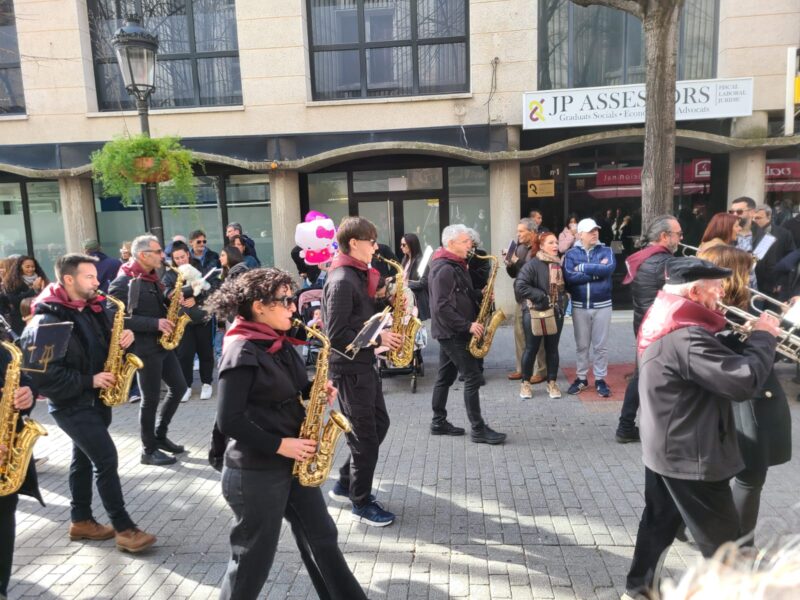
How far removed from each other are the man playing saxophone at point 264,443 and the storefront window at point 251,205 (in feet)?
31.0

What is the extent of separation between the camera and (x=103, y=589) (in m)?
3.57

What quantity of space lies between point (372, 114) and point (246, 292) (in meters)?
8.92

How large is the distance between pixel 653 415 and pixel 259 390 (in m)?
1.94

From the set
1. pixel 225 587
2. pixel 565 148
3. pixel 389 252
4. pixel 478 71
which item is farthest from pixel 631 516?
pixel 478 71

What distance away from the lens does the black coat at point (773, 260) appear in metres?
6.87

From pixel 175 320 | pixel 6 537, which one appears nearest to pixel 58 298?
pixel 6 537

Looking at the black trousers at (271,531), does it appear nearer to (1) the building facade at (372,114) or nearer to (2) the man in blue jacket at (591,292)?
(2) the man in blue jacket at (591,292)

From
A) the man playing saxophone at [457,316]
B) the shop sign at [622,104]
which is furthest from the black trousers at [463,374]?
the shop sign at [622,104]

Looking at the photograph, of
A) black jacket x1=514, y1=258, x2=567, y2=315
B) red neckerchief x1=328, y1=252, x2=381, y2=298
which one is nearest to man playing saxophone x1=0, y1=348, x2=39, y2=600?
red neckerchief x1=328, y1=252, x2=381, y2=298

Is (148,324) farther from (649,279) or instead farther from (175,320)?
(649,279)

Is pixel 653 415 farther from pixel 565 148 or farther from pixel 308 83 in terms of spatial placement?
pixel 308 83

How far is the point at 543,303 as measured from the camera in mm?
6789

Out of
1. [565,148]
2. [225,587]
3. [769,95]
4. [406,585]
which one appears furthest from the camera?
[565,148]

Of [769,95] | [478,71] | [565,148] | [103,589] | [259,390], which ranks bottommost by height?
[103,589]
